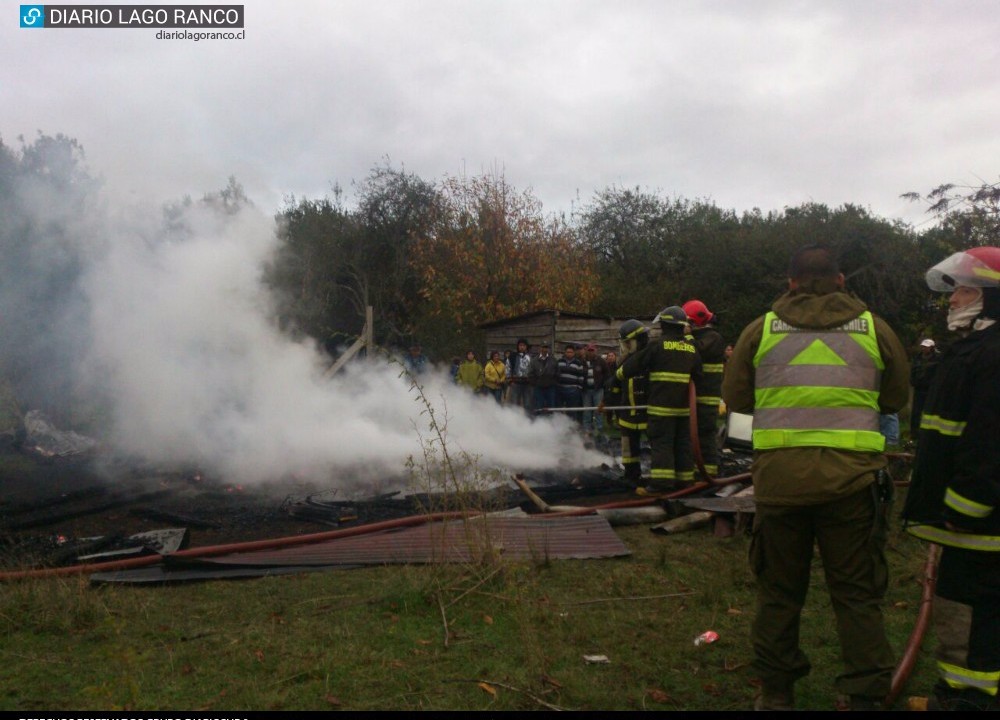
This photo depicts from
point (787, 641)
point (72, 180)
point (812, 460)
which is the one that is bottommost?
point (787, 641)

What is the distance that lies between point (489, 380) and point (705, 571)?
9.74 m

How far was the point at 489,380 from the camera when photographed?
50.1 ft

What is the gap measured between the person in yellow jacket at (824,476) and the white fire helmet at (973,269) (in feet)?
1.26

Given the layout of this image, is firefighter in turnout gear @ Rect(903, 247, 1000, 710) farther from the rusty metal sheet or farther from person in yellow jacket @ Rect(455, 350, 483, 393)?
person in yellow jacket @ Rect(455, 350, 483, 393)

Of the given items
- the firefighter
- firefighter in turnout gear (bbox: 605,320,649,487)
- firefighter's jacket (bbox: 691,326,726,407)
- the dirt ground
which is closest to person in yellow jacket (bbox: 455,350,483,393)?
the dirt ground

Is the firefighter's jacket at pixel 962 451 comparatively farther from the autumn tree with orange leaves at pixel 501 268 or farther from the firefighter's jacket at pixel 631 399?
the autumn tree with orange leaves at pixel 501 268

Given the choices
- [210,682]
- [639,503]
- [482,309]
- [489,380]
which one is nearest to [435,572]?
[210,682]

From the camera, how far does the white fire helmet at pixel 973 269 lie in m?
3.43

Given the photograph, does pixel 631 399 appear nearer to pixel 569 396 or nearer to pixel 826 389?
pixel 569 396

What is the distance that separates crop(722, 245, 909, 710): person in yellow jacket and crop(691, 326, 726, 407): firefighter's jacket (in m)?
5.04

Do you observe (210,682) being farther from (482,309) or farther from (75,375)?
(482,309)

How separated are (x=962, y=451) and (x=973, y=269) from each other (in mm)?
819

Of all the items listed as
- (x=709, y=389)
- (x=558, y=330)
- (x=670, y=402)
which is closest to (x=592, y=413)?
(x=558, y=330)

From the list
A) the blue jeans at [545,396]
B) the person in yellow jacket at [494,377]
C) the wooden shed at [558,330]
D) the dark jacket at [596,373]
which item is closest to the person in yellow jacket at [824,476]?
the blue jeans at [545,396]
